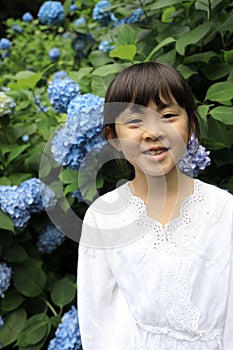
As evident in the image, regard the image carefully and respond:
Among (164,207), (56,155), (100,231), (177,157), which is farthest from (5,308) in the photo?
(177,157)

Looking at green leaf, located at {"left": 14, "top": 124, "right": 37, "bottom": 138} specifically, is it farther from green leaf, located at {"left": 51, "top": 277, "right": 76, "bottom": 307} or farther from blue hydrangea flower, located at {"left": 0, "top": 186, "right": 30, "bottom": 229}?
green leaf, located at {"left": 51, "top": 277, "right": 76, "bottom": 307}

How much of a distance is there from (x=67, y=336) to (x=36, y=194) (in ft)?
1.55

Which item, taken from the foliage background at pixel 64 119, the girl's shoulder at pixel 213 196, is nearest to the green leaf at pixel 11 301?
the foliage background at pixel 64 119

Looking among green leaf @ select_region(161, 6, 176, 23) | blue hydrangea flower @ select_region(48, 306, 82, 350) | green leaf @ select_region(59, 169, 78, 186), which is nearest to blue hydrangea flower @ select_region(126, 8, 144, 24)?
green leaf @ select_region(161, 6, 176, 23)

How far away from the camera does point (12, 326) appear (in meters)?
2.09

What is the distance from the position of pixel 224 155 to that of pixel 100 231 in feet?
2.00

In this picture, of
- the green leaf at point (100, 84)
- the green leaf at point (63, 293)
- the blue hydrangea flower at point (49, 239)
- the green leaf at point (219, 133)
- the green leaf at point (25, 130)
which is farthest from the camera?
the green leaf at point (25, 130)

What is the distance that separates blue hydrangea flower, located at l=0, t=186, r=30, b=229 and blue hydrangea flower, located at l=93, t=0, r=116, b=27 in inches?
37.2

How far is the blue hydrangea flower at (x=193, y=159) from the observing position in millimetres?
1697

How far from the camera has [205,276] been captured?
1473mm

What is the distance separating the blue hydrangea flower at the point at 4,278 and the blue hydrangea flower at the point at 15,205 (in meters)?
0.16

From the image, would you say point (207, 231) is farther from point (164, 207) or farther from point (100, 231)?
point (100, 231)

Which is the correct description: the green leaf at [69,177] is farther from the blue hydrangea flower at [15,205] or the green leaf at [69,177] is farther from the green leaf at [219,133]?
the green leaf at [219,133]

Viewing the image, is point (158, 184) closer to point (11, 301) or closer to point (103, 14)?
point (11, 301)
